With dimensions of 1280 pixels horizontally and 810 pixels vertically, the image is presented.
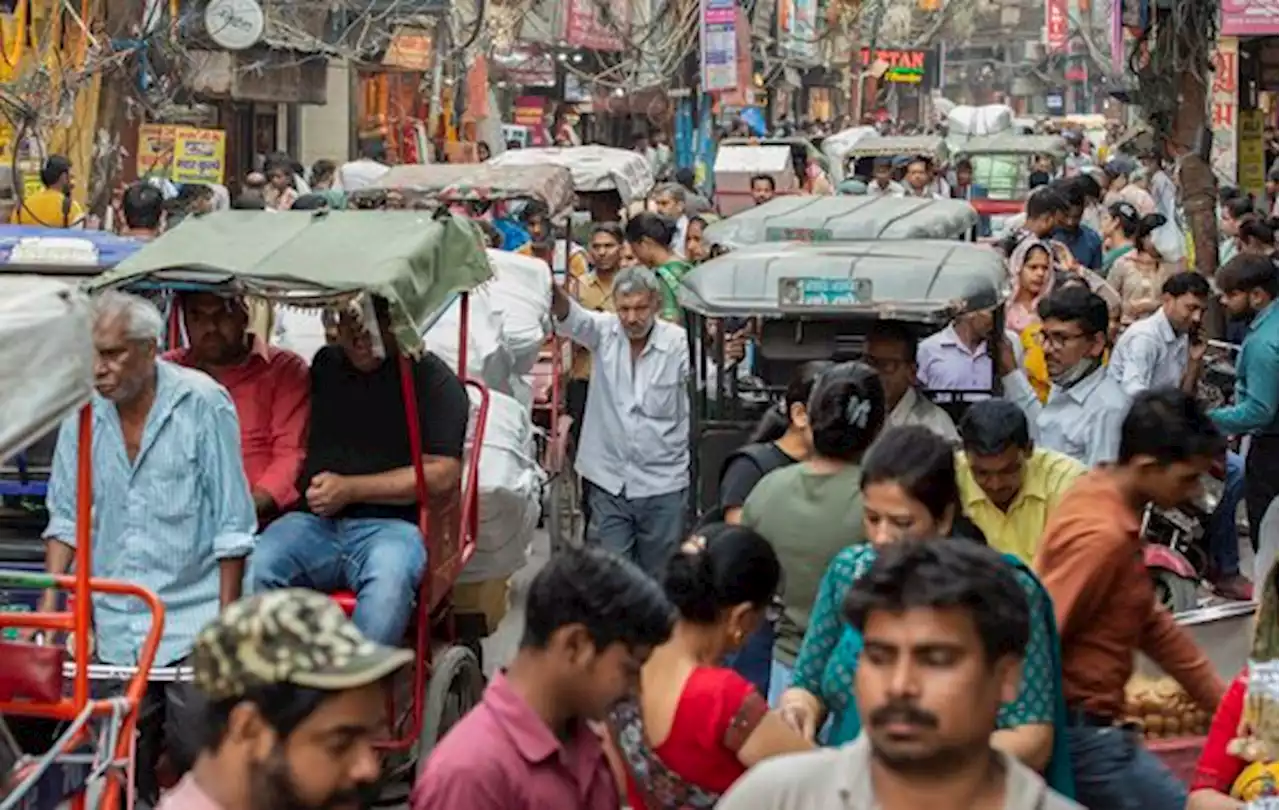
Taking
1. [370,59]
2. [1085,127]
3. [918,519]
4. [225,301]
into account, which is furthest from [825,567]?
[1085,127]

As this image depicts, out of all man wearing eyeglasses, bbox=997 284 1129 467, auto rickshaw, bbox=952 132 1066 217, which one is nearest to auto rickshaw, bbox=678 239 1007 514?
man wearing eyeglasses, bbox=997 284 1129 467

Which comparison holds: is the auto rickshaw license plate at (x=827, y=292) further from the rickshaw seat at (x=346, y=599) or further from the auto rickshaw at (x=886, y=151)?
the auto rickshaw at (x=886, y=151)

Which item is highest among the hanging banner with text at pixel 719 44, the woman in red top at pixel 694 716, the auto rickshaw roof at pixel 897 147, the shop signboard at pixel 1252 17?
the hanging banner with text at pixel 719 44

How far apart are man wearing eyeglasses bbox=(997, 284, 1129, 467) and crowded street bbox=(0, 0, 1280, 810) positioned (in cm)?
→ 1

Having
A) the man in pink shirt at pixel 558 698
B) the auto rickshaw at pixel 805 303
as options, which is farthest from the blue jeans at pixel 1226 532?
the man in pink shirt at pixel 558 698

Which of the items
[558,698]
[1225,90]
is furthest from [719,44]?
[558,698]

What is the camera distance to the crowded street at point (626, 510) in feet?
12.0

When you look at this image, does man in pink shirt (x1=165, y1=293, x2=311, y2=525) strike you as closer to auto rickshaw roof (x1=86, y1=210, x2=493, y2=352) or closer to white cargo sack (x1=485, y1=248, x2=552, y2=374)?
auto rickshaw roof (x1=86, y1=210, x2=493, y2=352)

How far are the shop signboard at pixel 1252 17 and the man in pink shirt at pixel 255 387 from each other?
9.64m

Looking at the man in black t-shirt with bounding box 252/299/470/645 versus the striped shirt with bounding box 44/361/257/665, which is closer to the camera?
the striped shirt with bounding box 44/361/257/665

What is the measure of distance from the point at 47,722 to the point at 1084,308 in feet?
13.0

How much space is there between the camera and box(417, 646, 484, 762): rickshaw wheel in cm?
816

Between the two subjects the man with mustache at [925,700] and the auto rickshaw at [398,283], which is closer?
the man with mustache at [925,700]

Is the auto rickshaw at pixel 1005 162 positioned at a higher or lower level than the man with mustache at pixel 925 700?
higher
